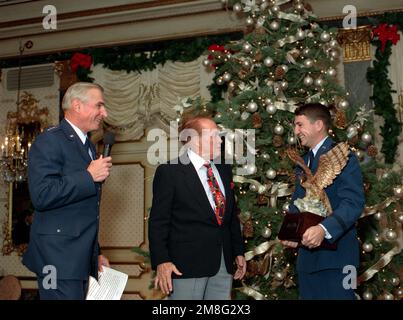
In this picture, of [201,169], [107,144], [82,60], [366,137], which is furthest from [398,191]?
[82,60]

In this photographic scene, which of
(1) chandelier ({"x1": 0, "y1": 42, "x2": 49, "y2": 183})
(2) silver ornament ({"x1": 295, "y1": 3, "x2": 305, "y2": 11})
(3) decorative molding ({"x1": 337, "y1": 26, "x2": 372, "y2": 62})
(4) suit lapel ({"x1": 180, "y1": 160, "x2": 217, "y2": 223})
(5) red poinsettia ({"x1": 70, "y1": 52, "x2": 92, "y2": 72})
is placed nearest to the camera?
(4) suit lapel ({"x1": 180, "y1": 160, "x2": 217, "y2": 223})

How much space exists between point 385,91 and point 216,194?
3690 mm

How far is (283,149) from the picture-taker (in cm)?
507

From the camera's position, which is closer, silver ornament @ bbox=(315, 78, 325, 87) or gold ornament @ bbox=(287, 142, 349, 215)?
gold ornament @ bbox=(287, 142, 349, 215)

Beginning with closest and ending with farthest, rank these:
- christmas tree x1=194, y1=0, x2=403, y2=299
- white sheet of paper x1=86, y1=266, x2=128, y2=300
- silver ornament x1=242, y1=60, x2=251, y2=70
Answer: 1. white sheet of paper x1=86, y1=266, x2=128, y2=300
2. christmas tree x1=194, y1=0, x2=403, y2=299
3. silver ornament x1=242, y1=60, x2=251, y2=70

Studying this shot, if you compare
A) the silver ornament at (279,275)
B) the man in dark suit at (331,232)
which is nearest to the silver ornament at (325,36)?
the man in dark suit at (331,232)

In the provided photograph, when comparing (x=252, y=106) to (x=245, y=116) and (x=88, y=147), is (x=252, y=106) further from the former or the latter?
(x=88, y=147)

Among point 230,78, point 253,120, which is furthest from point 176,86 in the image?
point 253,120

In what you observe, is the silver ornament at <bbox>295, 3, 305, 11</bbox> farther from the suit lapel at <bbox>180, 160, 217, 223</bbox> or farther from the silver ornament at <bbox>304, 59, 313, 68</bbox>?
the suit lapel at <bbox>180, 160, 217, 223</bbox>

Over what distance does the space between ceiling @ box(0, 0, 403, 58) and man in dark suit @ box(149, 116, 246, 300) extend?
391 cm

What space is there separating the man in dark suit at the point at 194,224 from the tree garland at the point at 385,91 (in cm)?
336

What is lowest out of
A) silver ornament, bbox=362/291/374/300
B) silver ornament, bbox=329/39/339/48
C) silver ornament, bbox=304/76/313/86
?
silver ornament, bbox=362/291/374/300

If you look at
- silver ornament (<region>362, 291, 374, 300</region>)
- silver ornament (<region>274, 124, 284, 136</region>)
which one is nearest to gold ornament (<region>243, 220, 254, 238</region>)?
silver ornament (<region>274, 124, 284, 136</region>)

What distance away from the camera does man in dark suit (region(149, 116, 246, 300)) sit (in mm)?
3098
